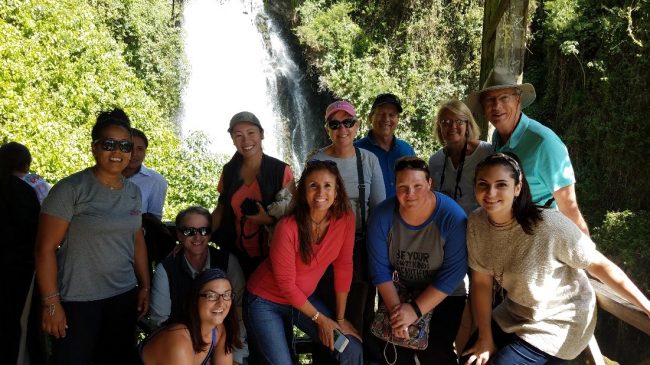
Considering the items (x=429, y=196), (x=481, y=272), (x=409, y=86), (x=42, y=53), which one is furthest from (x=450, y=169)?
(x=409, y=86)

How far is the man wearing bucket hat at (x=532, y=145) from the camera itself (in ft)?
8.34

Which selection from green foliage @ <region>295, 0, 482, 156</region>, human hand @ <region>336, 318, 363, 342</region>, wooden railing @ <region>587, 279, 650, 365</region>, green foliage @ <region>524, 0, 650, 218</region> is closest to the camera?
wooden railing @ <region>587, 279, 650, 365</region>

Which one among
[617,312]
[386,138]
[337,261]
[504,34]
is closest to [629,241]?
[504,34]

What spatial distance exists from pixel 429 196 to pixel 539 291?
2.25ft

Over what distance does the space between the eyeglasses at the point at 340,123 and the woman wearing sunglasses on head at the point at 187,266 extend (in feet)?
3.05

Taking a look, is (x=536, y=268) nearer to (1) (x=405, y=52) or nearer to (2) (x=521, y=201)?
(2) (x=521, y=201)

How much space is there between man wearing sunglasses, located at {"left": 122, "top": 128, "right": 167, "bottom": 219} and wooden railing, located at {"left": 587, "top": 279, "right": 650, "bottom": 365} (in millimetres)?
3027

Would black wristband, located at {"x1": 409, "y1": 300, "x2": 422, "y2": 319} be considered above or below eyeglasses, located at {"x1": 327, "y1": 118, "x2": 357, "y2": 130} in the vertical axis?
below

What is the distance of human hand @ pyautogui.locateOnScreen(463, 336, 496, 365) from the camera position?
8.00 feet

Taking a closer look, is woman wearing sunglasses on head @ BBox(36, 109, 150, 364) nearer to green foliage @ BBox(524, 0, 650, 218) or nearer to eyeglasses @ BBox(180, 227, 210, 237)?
eyeglasses @ BBox(180, 227, 210, 237)

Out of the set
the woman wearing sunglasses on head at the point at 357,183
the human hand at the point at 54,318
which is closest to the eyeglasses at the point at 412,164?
the woman wearing sunglasses on head at the point at 357,183

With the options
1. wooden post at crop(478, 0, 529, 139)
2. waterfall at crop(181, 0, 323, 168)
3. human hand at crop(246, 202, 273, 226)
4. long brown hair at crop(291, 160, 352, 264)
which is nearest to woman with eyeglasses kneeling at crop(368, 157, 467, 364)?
long brown hair at crop(291, 160, 352, 264)

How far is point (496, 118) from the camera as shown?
288 cm

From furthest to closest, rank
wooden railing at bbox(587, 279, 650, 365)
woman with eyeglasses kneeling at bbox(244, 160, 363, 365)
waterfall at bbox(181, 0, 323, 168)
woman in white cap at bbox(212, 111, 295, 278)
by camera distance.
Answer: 1. waterfall at bbox(181, 0, 323, 168)
2. woman in white cap at bbox(212, 111, 295, 278)
3. woman with eyeglasses kneeling at bbox(244, 160, 363, 365)
4. wooden railing at bbox(587, 279, 650, 365)
